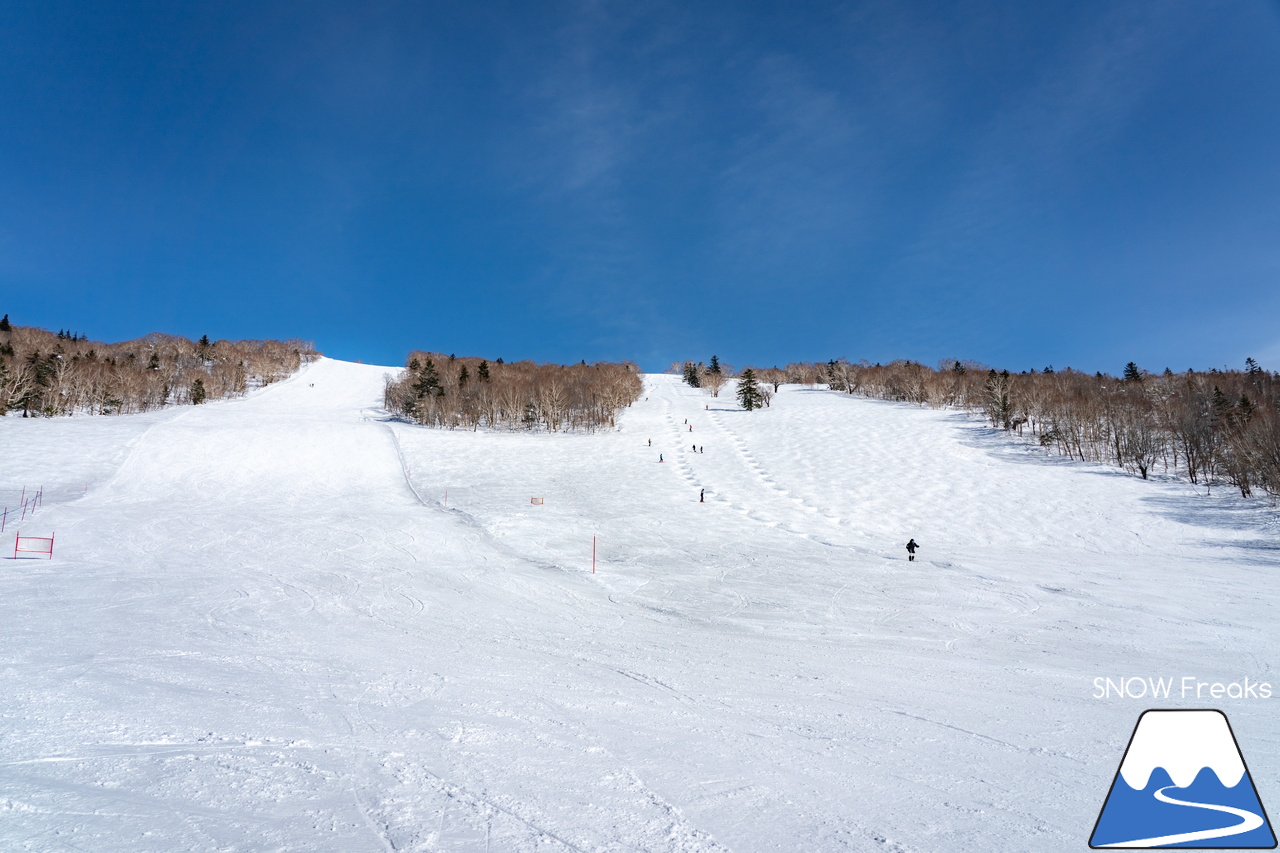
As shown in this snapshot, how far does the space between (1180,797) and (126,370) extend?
91378 millimetres

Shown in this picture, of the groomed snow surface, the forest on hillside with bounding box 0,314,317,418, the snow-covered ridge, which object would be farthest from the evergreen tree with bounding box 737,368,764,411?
the forest on hillside with bounding box 0,314,317,418

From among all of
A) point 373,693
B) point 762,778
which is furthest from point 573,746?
point 373,693

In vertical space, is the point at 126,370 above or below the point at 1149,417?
above

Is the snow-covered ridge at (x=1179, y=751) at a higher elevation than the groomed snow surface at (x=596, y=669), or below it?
higher

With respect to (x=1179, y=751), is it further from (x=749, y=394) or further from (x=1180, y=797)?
(x=749, y=394)

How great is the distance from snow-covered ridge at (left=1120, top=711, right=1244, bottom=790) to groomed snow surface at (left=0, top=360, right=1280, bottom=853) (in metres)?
0.68

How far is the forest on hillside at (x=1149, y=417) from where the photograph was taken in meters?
30.5

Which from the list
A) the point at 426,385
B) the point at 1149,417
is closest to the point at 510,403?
the point at 426,385

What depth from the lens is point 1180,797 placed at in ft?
13.3

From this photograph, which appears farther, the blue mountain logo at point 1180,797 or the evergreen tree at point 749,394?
the evergreen tree at point 749,394

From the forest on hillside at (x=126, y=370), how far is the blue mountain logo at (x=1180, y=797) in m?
77.1

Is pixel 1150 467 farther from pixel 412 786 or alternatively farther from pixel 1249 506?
pixel 412 786

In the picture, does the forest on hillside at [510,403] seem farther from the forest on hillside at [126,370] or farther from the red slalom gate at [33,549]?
the red slalom gate at [33,549]

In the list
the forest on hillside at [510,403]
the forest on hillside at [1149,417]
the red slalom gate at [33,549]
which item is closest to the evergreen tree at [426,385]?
the forest on hillside at [510,403]
